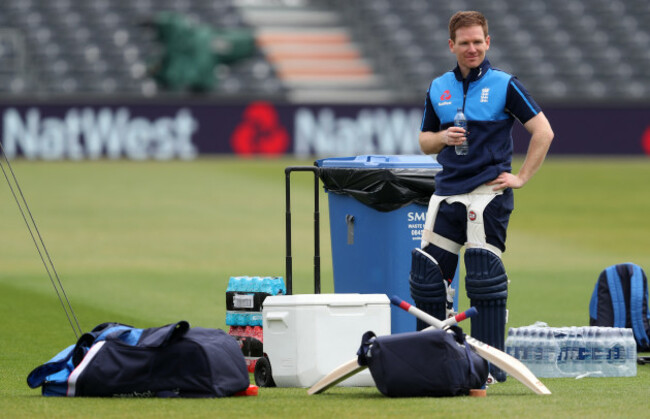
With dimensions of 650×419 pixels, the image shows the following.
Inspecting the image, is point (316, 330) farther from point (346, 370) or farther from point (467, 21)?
point (467, 21)

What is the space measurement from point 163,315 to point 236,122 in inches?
803

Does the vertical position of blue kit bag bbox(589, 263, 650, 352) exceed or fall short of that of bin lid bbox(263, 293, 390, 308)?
it falls short

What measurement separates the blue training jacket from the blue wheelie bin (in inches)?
36.1

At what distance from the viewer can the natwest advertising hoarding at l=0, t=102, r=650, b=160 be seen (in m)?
29.9

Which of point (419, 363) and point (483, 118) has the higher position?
point (483, 118)

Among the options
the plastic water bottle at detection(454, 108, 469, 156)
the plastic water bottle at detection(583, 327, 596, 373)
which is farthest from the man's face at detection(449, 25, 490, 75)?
the plastic water bottle at detection(583, 327, 596, 373)

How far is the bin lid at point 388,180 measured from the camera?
25.9ft

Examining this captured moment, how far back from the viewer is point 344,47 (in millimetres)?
39969

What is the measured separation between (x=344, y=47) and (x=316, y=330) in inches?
1325

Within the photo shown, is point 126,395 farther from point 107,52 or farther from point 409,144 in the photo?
point 107,52

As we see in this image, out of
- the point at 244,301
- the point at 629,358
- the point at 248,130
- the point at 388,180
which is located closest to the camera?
the point at 629,358

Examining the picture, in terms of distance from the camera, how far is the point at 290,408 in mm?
6000

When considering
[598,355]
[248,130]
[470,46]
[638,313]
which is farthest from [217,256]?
[248,130]

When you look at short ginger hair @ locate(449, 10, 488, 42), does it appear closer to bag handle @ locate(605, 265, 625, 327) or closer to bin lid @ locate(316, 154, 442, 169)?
bin lid @ locate(316, 154, 442, 169)
